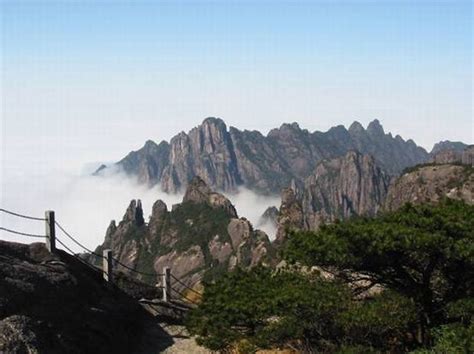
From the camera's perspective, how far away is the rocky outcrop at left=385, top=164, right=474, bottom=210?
5162 inches

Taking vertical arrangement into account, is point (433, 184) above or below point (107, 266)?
above

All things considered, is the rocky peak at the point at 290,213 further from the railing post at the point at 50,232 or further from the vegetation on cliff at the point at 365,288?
the vegetation on cliff at the point at 365,288

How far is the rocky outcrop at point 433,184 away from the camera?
131 meters

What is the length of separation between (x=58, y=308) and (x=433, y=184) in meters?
140

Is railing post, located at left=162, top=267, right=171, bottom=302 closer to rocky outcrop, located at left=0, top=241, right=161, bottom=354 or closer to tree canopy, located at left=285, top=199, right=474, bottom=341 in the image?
rocky outcrop, located at left=0, top=241, right=161, bottom=354

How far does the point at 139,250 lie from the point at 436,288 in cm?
17686

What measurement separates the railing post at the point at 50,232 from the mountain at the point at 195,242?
10650 cm

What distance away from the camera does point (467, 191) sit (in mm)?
126125

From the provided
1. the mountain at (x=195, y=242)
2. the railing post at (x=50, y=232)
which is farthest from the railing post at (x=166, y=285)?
the mountain at (x=195, y=242)

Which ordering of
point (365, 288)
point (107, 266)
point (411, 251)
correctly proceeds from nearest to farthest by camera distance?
point (411, 251) < point (365, 288) < point (107, 266)

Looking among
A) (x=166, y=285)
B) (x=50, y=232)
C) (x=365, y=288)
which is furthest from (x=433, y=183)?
(x=50, y=232)

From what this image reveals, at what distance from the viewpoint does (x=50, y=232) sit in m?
20.2

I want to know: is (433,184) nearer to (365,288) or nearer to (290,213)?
(290,213)

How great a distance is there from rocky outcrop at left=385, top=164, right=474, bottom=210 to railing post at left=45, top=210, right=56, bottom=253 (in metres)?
115
